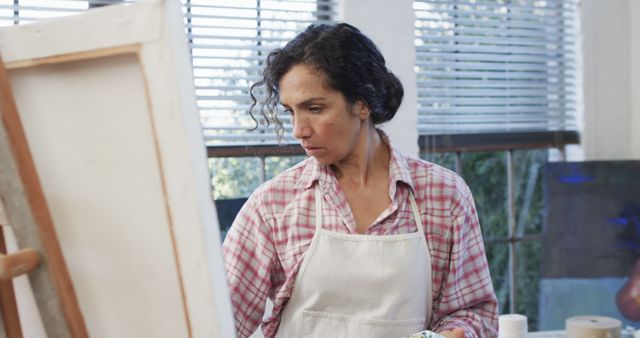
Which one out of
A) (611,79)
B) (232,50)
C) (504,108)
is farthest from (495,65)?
(232,50)

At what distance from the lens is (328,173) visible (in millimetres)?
1503

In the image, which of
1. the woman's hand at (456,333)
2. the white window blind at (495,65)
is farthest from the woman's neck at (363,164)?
the white window blind at (495,65)

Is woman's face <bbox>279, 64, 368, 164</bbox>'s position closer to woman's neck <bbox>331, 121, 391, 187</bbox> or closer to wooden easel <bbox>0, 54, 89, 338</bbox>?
woman's neck <bbox>331, 121, 391, 187</bbox>

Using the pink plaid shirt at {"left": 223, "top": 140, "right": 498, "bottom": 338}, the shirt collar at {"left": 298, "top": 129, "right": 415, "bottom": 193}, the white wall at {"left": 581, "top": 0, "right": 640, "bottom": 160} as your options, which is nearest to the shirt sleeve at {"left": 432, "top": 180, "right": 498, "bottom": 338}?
the pink plaid shirt at {"left": 223, "top": 140, "right": 498, "bottom": 338}

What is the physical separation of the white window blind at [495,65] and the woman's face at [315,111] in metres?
1.21

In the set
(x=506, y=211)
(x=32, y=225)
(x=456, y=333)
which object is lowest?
(x=506, y=211)

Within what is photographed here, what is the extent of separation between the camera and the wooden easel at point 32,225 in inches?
32.9

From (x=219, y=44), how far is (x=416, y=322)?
3.93 feet

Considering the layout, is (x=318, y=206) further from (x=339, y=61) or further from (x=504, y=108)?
(x=504, y=108)

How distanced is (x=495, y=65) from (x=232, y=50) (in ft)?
3.39

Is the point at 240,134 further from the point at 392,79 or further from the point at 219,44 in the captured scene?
the point at 392,79

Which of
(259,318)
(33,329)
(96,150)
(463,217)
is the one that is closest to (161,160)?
(96,150)

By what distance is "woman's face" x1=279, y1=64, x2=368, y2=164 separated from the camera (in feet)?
4.65

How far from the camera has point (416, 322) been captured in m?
1.47
